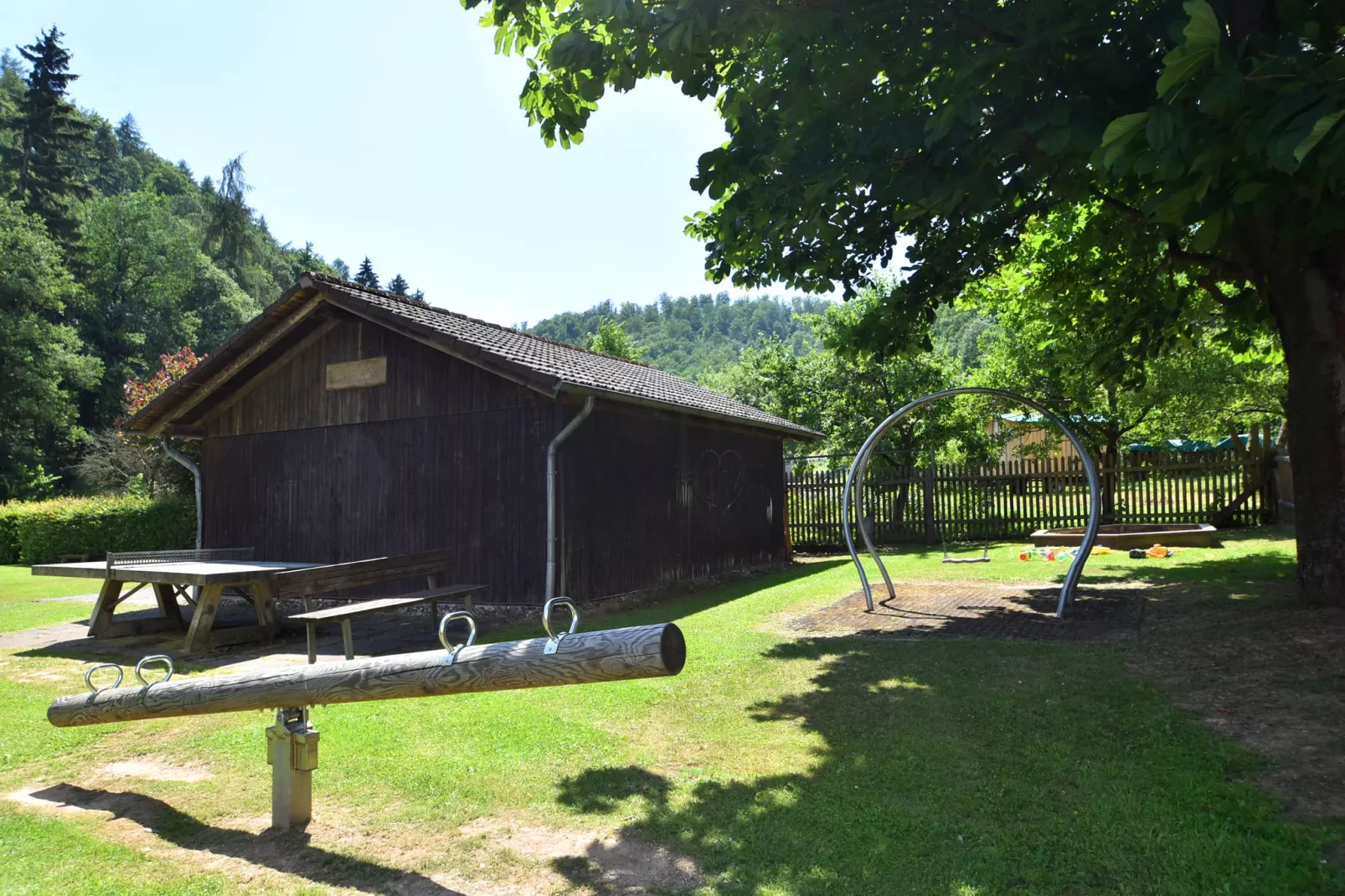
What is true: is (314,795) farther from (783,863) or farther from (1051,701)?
(1051,701)

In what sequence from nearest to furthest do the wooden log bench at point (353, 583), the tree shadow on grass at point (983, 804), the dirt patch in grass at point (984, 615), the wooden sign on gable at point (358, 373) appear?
the tree shadow on grass at point (983, 804), the wooden log bench at point (353, 583), the dirt patch in grass at point (984, 615), the wooden sign on gable at point (358, 373)

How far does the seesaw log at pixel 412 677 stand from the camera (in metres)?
2.92

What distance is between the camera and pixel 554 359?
1184cm

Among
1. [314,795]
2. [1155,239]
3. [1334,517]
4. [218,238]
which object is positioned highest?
[218,238]

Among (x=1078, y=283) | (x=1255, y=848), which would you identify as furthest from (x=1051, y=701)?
(x=1078, y=283)

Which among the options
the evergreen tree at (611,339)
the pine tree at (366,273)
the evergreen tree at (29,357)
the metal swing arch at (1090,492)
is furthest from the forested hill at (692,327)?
the metal swing arch at (1090,492)

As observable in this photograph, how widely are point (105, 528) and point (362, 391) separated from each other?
13360 millimetres

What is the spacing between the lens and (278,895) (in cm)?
317

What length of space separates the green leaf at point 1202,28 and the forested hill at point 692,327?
9657 cm

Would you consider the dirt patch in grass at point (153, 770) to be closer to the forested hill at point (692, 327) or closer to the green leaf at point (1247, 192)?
the green leaf at point (1247, 192)

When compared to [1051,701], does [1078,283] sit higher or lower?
higher

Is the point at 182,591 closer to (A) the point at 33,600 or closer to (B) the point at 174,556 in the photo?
(B) the point at 174,556

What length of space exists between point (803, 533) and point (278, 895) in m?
17.1

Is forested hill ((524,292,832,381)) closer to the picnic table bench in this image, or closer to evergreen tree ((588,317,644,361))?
evergreen tree ((588,317,644,361))
